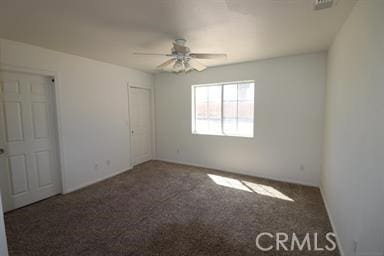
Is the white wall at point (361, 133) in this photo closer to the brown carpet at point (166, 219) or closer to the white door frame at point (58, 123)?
the brown carpet at point (166, 219)

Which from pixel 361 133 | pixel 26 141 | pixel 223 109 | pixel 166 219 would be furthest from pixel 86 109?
pixel 361 133

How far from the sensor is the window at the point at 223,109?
4047 millimetres

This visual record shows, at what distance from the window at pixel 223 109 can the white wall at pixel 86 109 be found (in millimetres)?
1765

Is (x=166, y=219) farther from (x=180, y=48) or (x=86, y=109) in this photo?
(x=86, y=109)

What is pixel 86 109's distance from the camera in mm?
3518

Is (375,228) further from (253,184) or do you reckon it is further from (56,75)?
(56,75)

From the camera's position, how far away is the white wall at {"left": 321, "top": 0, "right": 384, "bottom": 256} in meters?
1.19

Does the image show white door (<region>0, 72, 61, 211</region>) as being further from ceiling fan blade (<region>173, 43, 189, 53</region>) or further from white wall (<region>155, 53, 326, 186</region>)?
white wall (<region>155, 53, 326, 186</region>)

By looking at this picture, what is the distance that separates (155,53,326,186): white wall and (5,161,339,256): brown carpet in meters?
0.48

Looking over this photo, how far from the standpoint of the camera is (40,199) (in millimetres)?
2977

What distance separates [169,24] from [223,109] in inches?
100

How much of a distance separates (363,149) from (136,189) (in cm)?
324

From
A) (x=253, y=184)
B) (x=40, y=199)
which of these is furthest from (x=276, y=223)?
(x=40, y=199)

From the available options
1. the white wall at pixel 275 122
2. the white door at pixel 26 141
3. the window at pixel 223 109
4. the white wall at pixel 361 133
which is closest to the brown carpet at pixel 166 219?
the white door at pixel 26 141
